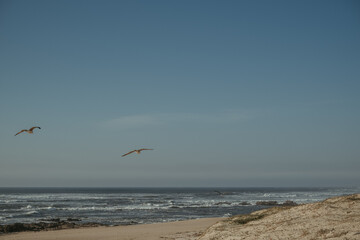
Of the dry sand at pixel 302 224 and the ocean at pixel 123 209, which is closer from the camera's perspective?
the dry sand at pixel 302 224

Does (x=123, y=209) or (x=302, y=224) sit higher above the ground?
(x=302, y=224)

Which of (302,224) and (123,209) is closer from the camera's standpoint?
(302,224)

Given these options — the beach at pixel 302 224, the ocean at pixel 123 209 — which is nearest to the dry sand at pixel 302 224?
the beach at pixel 302 224

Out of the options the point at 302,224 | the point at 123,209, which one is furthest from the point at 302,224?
the point at 123,209

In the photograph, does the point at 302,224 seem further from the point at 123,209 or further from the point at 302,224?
the point at 123,209

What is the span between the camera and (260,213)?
1484cm

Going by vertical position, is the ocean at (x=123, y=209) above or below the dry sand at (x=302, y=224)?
below

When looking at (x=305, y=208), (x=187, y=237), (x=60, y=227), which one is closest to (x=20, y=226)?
(x=60, y=227)

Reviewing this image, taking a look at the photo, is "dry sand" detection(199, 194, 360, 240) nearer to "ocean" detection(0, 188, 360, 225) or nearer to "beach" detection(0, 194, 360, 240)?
"beach" detection(0, 194, 360, 240)

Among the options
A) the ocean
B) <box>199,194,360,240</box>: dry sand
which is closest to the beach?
<box>199,194,360,240</box>: dry sand

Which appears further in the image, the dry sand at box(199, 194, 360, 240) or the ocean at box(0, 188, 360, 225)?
the ocean at box(0, 188, 360, 225)

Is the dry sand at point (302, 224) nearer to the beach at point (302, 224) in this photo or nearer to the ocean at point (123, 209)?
the beach at point (302, 224)

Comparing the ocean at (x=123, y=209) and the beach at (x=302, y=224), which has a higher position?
the beach at (x=302, y=224)

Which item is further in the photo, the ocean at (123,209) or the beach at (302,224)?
the ocean at (123,209)
